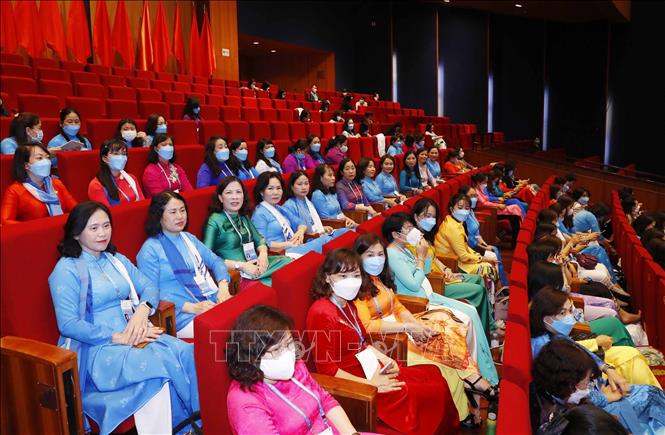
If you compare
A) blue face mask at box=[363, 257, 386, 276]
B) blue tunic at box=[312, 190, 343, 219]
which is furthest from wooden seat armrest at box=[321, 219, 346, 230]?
blue face mask at box=[363, 257, 386, 276]

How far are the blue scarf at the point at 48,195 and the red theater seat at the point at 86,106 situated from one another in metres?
1.13

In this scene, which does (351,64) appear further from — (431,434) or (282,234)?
(431,434)

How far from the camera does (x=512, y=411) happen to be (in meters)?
0.59

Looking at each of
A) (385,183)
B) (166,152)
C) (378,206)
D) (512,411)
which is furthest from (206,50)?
(512,411)

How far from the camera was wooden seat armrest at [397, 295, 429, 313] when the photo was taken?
1220 mm

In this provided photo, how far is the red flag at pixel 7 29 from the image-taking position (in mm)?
3355

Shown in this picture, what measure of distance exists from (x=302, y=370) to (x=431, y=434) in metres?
0.26

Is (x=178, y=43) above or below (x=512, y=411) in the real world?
above

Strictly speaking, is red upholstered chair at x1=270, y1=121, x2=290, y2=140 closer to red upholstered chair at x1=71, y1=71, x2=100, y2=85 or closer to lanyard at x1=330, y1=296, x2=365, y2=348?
red upholstered chair at x1=71, y1=71, x2=100, y2=85

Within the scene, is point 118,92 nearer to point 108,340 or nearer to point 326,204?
point 326,204

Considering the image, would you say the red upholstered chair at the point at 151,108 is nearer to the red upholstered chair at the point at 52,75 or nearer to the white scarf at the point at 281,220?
the red upholstered chair at the point at 52,75

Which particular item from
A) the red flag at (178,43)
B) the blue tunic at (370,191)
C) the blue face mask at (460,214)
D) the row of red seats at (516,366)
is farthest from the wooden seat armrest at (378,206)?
the red flag at (178,43)

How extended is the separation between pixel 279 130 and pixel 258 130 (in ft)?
0.62

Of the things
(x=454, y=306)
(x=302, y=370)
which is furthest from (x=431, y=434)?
(x=454, y=306)
